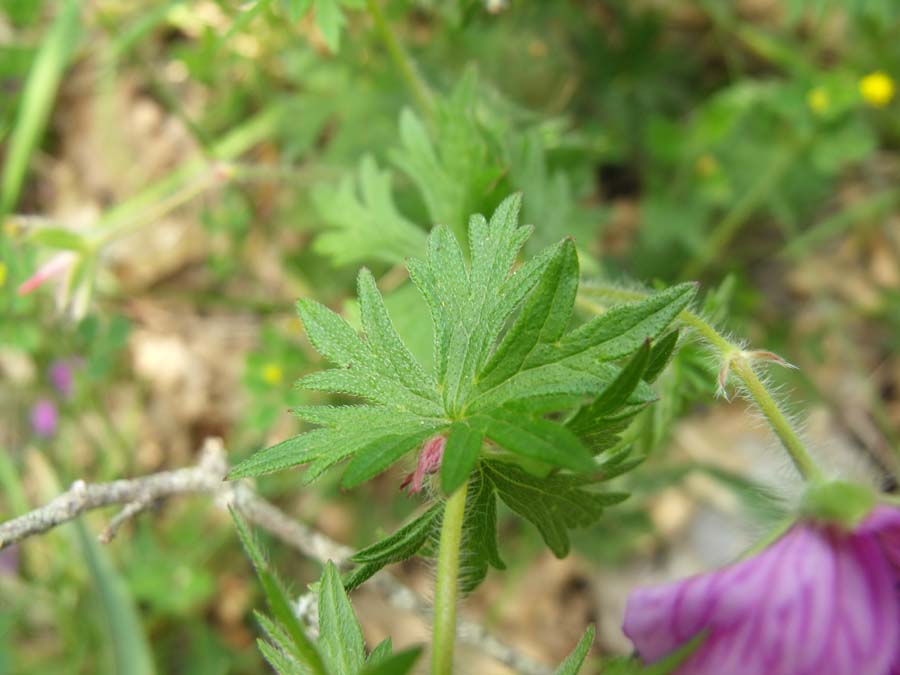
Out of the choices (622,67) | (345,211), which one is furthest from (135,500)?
(622,67)

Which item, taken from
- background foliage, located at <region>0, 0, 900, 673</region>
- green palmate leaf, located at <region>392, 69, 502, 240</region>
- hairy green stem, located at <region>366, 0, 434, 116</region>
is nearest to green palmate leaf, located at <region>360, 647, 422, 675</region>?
green palmate leaf, located at <region>392, 69, 502, 240</region>

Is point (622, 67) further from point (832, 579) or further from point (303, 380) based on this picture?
point (832, 579)

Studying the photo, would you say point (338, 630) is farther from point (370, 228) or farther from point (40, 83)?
point (40, 83)

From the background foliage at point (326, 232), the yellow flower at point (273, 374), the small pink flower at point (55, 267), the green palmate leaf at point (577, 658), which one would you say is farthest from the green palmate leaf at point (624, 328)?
the yellow flower at point (273, 374)

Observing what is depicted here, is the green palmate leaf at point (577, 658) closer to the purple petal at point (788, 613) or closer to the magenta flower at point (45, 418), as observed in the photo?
the purple petal at point (788, 613)

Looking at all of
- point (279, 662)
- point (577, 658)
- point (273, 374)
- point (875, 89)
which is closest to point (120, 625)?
point (273, 374)

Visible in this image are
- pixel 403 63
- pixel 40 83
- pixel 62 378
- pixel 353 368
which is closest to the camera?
pixel 353 368

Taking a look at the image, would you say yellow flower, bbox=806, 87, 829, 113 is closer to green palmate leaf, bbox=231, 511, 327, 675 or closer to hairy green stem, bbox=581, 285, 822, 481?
hairy green stem, bbox=581, 285, 822, 481
